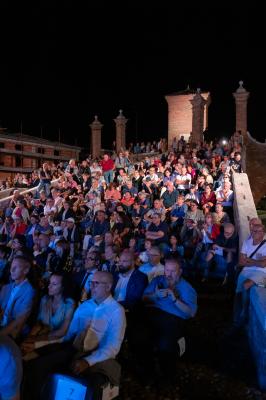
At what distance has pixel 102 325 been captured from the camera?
366cm

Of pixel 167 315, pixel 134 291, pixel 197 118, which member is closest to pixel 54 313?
pixel 134 291

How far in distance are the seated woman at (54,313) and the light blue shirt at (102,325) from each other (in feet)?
0.61

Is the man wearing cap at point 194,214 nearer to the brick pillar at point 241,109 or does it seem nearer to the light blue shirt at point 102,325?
the light blue shirt at point 102,325

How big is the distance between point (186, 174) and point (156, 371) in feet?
27.0

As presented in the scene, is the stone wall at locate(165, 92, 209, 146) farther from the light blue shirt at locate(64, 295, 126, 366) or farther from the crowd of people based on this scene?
the light blue shirt at locate(64, 295, 126, 366)

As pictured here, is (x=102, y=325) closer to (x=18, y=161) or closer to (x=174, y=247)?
(x=174, y=247)

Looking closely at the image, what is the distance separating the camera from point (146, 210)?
10.0 metres

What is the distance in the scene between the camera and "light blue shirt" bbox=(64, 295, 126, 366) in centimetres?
352

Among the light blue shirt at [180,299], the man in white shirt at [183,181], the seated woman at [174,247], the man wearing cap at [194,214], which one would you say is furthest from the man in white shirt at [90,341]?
the man in white shirt at [183,181]

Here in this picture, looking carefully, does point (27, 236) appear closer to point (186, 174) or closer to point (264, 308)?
point (186, 174)

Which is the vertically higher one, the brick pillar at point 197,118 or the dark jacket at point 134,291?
the brick pillar at point 197,118

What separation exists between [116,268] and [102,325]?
A: 2.35 metres

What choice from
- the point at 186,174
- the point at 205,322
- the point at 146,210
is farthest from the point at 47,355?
the point at 186,174

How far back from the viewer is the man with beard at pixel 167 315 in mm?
4246
